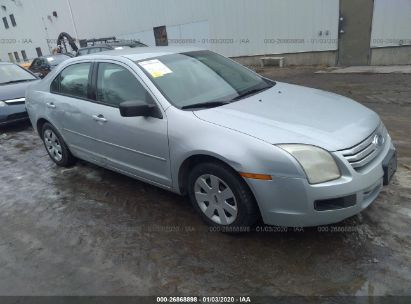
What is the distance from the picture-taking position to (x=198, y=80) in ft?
→ 12.0

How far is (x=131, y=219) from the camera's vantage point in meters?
3.64

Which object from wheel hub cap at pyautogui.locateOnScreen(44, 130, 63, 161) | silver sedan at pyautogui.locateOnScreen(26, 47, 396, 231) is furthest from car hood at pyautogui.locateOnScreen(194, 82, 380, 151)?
wheel hub cap at pyautogui.locateOnScreen(44, 130, 63, 161)

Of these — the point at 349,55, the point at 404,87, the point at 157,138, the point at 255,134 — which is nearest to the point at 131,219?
the point at 157,138

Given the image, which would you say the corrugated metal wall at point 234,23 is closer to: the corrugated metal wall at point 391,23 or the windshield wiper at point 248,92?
the corrugated metal wall at point 391,23

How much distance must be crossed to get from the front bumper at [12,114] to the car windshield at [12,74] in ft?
3.08

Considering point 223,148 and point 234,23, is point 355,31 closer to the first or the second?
point 234,23

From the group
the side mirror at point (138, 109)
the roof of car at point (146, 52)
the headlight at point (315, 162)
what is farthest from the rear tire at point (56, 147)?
the headlight at point (315, 162)

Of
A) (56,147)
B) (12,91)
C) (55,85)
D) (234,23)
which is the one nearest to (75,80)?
(55,85)

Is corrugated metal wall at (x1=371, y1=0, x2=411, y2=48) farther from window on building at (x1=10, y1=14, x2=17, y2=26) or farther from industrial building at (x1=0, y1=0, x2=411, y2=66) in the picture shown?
window on building at (x1=10, y1=14, x2=17, y2=26)

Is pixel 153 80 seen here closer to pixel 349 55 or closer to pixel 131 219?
pixel 131 219

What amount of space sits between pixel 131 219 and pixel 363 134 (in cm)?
229

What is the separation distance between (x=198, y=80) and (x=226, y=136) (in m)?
1.03

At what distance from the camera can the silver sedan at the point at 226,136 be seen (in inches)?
104

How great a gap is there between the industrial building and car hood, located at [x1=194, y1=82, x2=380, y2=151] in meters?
8.43
